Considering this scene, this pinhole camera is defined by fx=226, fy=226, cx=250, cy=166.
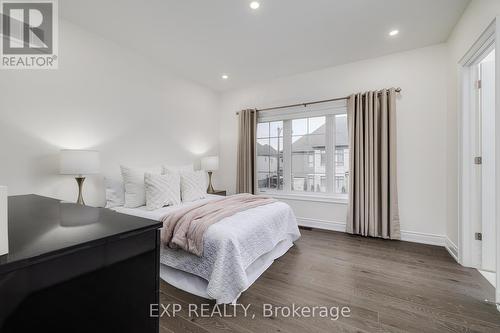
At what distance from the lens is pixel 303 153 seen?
4055mm

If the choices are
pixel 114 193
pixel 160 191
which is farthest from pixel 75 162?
pixel 160 191

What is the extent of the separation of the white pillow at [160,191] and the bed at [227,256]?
0.10 m

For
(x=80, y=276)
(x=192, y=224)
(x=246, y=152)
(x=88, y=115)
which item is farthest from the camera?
(x=246, y=152)

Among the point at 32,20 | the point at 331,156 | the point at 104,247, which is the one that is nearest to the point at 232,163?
the point at 331,156

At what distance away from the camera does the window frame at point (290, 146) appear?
3.70 meters

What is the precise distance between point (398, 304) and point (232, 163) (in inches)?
137

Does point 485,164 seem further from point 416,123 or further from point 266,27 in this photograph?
point 266,27

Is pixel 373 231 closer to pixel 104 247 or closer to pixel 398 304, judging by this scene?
pixel 398 304

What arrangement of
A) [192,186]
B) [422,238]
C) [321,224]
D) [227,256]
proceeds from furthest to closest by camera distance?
[321,224]
[192,186]
[422,238]
[227,256]

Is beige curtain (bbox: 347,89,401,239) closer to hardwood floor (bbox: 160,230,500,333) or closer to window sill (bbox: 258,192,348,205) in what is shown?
window sill (bbox: 258,192,348,205)

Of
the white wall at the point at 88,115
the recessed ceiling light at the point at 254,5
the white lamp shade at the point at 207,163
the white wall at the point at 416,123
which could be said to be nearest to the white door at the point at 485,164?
the white wall at the point at 416,123

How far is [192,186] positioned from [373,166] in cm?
261

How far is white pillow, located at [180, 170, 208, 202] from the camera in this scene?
10.3 ft

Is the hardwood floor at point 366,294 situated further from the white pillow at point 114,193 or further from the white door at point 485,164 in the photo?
the white pillow at point 114,193
